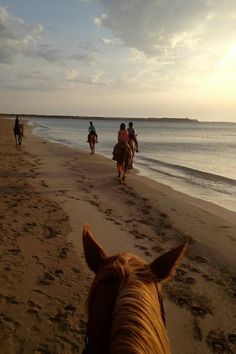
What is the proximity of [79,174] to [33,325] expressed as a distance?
11344 millimetres

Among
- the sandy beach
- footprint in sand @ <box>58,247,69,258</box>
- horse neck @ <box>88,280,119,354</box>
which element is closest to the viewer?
horse neck @ <box>88,280,119,354</box>

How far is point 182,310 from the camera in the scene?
459 cm

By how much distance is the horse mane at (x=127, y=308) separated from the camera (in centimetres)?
137

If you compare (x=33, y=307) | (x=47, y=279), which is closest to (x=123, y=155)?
(x=47, y=279)

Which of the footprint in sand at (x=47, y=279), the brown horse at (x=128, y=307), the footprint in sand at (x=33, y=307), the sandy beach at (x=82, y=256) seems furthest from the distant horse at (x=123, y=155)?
the brown horse at (x=128, y=307)

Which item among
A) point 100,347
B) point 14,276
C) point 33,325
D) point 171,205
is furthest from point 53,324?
point 171,205

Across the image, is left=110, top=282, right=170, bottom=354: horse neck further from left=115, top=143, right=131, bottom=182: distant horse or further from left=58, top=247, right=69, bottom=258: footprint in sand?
left=115, top=143, right=131, bottom=182: distant horse

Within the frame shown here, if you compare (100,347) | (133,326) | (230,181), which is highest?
(133,326)

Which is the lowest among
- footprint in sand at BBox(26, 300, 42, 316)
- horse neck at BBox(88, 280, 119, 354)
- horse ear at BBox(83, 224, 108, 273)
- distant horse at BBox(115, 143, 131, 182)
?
footprint in sand at BBox(26, 300, 42, 316)

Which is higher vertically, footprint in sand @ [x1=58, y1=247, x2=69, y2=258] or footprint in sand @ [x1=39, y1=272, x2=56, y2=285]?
footprint in sand @ [x1=39, y1=272, x2=56, y2=285]

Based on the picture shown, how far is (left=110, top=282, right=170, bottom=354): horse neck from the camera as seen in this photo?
134cm

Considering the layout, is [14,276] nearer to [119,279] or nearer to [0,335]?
[0,335]

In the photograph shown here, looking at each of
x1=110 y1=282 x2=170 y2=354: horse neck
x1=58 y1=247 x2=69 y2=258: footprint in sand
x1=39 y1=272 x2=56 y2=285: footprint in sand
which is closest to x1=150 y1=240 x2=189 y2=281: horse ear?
x1=110 y1=282 x2=170 y2=354: horse neck

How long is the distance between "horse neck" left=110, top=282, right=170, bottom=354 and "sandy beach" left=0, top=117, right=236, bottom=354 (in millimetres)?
2499
